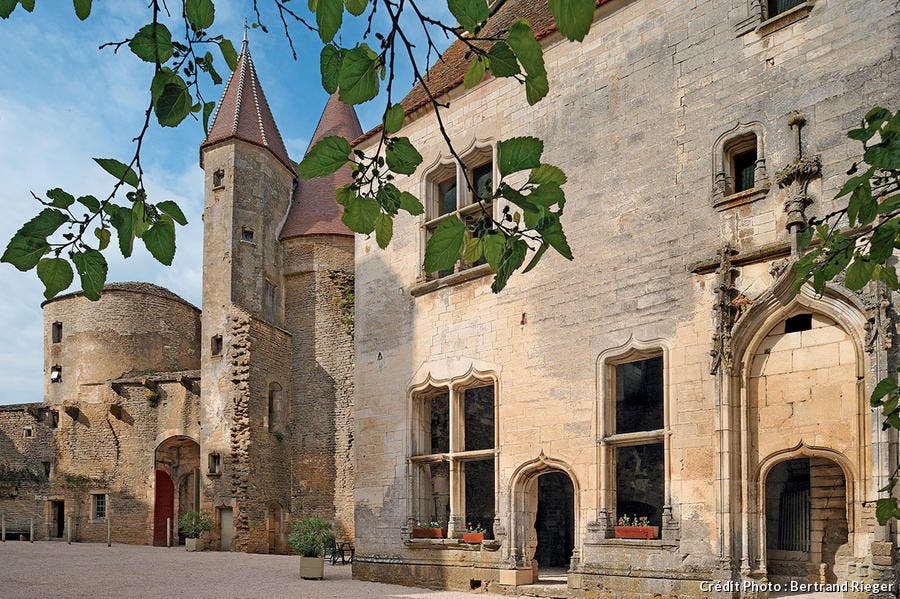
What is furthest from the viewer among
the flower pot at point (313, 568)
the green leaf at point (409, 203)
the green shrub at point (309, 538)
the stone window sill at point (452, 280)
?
the green shrub at point (309, 538)

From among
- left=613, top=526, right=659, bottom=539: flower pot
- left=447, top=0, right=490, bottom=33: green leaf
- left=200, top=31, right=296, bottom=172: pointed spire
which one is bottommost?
left=613, top=526, right=659, bottom=539: flower pot

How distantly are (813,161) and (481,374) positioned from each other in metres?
4.48

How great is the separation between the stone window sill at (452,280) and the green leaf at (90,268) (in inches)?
334

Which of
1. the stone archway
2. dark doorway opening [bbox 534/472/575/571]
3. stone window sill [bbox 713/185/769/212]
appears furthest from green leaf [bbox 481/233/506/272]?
the stone archway

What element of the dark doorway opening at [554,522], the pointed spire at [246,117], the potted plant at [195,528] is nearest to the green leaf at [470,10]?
the dark doorway opening at [554,522]

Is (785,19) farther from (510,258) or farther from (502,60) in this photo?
(510,258)

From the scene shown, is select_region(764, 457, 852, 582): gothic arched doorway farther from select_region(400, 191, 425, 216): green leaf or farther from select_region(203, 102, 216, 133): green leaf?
select_region(203, 102, 216, 133): green leaf

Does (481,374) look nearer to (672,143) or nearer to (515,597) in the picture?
(515,597)

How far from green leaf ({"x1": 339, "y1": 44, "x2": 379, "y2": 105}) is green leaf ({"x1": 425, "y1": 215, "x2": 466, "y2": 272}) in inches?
13.5

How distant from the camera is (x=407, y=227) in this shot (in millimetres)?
12031

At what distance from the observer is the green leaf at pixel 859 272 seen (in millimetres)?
3057

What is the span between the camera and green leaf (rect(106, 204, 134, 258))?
6.84ft

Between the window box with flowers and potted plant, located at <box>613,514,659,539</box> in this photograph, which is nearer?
potted plant, located at <box>613,514,659,539</box>

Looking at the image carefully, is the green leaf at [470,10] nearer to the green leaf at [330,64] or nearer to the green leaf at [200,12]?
the green leaf at [330,64]
